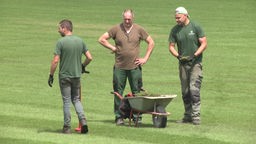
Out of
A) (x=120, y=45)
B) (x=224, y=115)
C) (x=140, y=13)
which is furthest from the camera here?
(x=140, y=13)

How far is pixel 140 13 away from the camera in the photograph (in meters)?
46.4

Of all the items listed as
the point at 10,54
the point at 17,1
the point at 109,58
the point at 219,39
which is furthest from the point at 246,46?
the point at 17,1

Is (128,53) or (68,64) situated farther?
(128,53)

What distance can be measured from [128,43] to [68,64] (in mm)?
2028

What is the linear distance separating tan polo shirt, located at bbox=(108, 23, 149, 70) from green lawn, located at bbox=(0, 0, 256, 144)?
47.1 inches

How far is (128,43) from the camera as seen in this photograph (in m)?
17.9

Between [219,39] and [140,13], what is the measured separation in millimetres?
10672

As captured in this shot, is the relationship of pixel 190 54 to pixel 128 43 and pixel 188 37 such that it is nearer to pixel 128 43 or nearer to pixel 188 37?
pixel 188 37

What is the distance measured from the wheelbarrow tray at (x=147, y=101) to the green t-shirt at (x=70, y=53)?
1371 mm

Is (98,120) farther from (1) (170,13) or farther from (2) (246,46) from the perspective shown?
(1) (170,13)

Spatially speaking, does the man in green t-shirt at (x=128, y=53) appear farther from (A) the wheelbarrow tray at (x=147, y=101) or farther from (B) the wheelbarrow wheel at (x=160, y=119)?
(B) the wheelbarrow wheel at (x=160, y=119)

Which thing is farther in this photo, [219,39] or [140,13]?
[140,13]

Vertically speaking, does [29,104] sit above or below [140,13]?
below

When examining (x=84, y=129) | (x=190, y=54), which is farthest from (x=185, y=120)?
(x=84, y=129)
